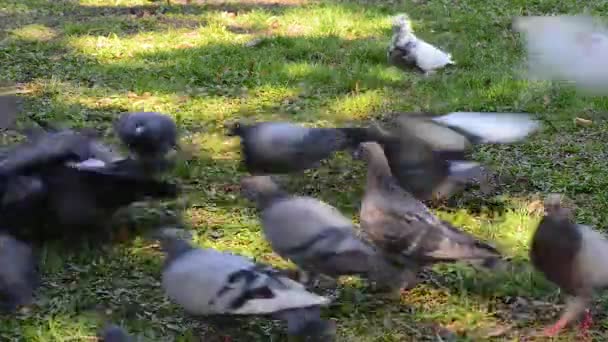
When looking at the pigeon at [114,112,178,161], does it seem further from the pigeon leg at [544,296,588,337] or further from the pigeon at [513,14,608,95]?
the pigeon at [513,14,608,95]

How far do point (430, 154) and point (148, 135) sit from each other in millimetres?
1693

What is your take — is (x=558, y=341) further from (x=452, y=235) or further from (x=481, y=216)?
(x=481, y=216)

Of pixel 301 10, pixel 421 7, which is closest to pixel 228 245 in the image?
pixel 301 10

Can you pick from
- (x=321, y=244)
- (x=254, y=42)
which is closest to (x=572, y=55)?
(x=254, y=42)

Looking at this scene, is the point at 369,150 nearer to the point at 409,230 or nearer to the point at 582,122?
the point at 409,230

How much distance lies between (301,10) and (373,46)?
1.99 meters

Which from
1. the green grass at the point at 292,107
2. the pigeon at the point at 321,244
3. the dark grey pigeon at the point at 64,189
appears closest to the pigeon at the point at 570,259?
the green grass at the point at 292,107

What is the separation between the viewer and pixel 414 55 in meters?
7.70

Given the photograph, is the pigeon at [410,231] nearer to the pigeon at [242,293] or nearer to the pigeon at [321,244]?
the pigeon at [321,244]

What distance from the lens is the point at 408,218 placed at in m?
3.81

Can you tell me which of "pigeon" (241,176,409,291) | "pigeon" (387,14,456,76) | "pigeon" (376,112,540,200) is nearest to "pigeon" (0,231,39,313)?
"pigeon" (241,176,409,291)

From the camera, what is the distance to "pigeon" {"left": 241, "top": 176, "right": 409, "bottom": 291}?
359 centimetres

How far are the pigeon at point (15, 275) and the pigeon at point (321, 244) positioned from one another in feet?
3.66

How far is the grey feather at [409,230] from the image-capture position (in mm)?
3643
